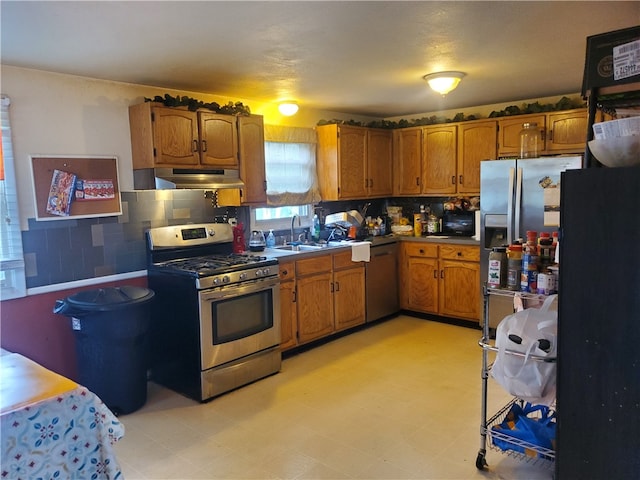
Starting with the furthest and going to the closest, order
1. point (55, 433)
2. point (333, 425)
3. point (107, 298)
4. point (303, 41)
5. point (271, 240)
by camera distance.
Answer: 1. point (271, 240)
2. point (107, 298)
3. point (333, 425)
4. point (303, 41)
5. point (55, 433)

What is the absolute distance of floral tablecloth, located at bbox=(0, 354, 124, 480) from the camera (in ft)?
5.02

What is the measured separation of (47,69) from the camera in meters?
3.21

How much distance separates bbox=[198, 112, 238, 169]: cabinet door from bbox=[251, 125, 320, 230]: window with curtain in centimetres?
69

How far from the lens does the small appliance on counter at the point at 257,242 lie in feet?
14.6

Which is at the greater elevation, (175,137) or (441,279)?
(175,137)

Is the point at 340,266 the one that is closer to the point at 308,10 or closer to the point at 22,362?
the point at 308,10

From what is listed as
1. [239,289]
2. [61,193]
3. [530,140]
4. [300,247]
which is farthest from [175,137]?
Result: [530,140]

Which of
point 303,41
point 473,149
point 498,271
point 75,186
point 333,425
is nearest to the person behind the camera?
point 498,271

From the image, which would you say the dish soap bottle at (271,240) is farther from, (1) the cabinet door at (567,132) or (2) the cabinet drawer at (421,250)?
(1) the cabinet door at (567,132)

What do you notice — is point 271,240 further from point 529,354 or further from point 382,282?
point 529,354

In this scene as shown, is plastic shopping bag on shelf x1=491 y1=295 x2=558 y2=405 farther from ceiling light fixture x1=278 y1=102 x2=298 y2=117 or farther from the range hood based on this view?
ceiling light fixture x1=278 y1=102 x2=298 y2=117

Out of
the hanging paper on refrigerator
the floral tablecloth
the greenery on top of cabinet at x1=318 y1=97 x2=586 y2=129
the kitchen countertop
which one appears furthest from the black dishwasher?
the floral tablecloth

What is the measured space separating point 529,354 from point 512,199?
8.32 ft

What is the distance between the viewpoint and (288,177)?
16.1 feet
